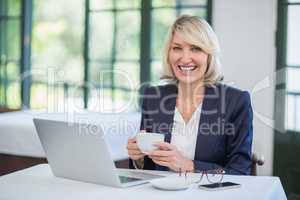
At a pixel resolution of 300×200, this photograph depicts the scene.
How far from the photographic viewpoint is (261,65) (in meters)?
4.00

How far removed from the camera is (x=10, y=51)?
5.39m

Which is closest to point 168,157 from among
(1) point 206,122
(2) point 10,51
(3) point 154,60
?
(1) point 206,122

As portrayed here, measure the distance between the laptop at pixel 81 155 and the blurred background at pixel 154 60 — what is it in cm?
231

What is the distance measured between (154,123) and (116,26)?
274 centimetres

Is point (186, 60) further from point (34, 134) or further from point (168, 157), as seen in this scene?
point (34, 134)

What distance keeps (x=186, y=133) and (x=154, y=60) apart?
8.34ft

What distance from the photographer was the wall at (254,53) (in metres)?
3.96

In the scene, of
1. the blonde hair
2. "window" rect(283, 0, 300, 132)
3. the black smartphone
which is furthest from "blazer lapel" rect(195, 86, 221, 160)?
"window" rect(283, 0, 300, 132)

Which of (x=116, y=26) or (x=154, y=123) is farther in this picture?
(x=116, y=26)


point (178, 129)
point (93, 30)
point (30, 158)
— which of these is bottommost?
point (30, 158)

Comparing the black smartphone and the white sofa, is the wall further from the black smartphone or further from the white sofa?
the black smartphone

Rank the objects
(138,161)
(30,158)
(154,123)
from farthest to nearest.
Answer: (30,158)
(154,123)
(138,161)

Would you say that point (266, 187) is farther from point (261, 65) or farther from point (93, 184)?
point (261, 65)

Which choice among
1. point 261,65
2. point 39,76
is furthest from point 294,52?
point 39,76
